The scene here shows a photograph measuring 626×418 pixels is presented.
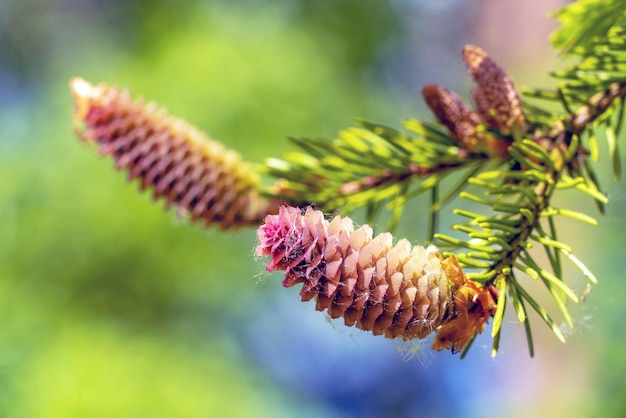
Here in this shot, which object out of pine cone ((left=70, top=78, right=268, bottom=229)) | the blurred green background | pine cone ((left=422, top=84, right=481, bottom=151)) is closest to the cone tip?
pine cone ((left=70, top=78, right=268, bottom=229))

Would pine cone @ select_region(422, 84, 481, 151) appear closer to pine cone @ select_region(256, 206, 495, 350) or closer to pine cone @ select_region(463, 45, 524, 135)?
pine cone @ select_region(463, 45, 524, 135)

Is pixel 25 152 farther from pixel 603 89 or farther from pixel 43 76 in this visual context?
pixel 603 89

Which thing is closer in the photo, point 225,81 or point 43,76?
point 225,81

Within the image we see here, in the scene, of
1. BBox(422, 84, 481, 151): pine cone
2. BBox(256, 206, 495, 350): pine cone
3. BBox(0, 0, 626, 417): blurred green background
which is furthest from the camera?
BBox(0, 0, 626, 417): blurred green background

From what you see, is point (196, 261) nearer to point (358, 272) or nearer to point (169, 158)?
point (169, 158)

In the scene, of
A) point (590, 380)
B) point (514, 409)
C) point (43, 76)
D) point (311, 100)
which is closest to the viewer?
point (590, 380)

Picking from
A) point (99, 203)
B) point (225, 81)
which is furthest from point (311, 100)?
point (99, 203)
